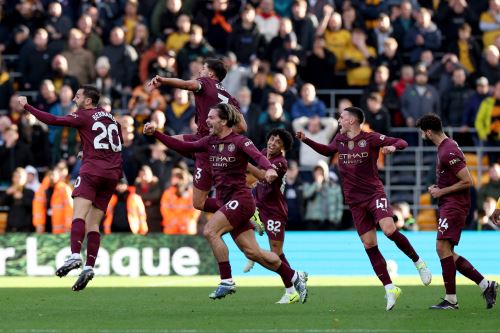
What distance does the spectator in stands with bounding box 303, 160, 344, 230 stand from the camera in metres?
25.9

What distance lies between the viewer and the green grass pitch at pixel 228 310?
1400cm

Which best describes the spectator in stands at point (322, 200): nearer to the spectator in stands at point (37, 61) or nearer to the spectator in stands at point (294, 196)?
the spectator in stands at point (294, 196)

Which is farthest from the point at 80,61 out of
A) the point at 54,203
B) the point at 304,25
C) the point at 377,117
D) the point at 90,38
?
the point at 377,117

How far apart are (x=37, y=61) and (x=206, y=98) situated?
40.4 ft

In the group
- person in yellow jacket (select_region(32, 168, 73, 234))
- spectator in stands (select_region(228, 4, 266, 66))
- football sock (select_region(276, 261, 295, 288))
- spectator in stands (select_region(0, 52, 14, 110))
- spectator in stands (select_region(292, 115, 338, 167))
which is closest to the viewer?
football sock (select_region(276, 261, 295, 288))

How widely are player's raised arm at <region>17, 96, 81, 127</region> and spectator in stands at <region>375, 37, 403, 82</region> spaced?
469 inches

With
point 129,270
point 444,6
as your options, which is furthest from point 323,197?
point 444,6

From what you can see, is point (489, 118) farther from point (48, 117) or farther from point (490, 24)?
point (48, 117)

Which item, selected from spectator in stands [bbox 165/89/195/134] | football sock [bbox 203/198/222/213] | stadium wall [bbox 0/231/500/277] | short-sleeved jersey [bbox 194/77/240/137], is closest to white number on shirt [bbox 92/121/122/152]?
short-sleeved jersey [bbox 194/77/240/137]

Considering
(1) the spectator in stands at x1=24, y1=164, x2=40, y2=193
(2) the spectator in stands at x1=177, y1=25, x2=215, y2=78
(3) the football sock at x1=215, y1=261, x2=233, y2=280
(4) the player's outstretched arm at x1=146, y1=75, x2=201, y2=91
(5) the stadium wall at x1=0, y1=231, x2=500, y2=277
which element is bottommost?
(5) the stadium wall at x1=0, y1=231, x2=500, y2=277

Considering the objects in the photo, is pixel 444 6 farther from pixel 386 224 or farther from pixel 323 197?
pixel 386 224

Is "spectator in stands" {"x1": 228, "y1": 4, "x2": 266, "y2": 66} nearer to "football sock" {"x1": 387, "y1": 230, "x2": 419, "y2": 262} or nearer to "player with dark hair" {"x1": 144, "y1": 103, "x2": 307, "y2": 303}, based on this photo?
"football sock" {"x1": 387, "y1": 230, "x2": 419, "y2": 262}

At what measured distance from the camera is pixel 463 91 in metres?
27.7

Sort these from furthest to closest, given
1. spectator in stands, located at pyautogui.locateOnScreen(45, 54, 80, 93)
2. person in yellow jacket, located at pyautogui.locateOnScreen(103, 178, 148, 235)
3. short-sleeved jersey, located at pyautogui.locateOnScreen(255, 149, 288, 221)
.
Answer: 1. spectator in stands, located at pyautogui.locateOnScreen(45, 54, 80, 93)
2. person in yellow jacket, located at pyautogui.locateOnScreen(103, 178, 148, 235)
3. short-sleeved jersey, located at pyautogui.locateOnScreen(255, 149, 288, 221)
